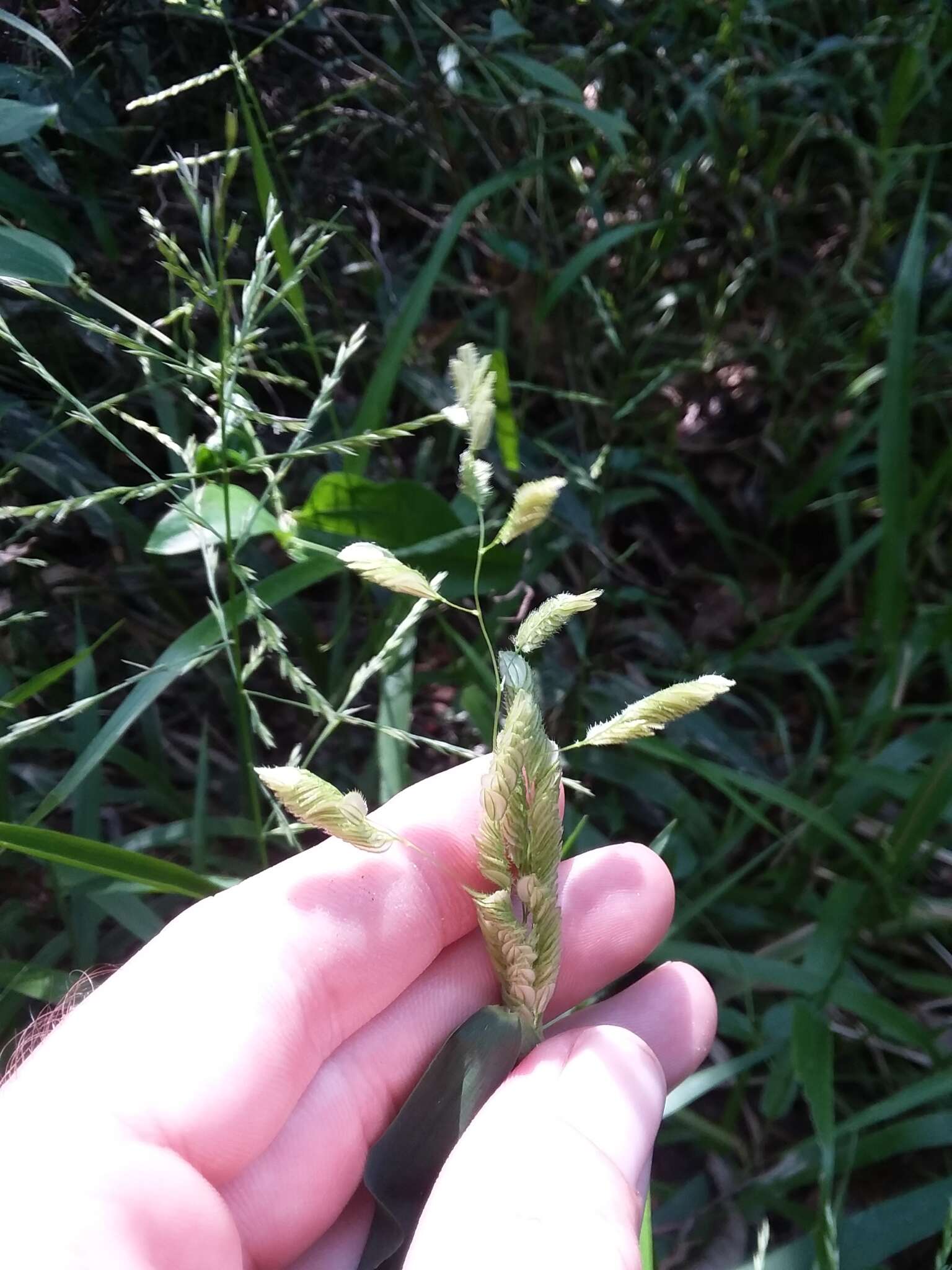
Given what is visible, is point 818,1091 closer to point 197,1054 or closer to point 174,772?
point 197,1054

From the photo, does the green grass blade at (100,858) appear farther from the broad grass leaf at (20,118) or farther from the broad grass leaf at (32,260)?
the broad grass leaf at (20,118)

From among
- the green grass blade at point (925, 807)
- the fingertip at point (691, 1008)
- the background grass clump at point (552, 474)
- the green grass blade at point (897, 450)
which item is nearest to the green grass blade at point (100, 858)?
the background grass clump at point (552, 474)

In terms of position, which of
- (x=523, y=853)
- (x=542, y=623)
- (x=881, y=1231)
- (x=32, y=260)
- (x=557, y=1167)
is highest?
(x=32, y=260)

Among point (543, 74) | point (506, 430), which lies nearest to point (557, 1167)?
point (506, 430)

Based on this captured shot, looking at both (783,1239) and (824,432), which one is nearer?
(783,1239)

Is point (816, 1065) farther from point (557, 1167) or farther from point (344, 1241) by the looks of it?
point (344, 1241)

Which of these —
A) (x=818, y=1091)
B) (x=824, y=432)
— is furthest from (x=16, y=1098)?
(x=824, y=432)
